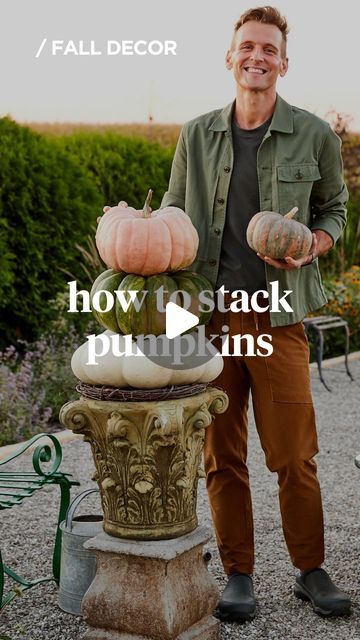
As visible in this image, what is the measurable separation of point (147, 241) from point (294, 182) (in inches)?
27.4

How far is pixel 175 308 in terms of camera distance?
3.05 metres

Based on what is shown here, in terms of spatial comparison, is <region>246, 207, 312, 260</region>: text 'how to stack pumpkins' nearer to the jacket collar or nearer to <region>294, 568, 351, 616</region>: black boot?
the jacket collar

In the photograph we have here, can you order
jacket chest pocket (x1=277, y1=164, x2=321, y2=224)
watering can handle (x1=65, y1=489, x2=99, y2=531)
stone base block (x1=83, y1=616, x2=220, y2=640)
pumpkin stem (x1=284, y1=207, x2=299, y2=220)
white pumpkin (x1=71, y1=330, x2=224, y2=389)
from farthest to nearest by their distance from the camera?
watering can handle (x1=65, y1=489, x2=99, y2=531)
jacket chest pocket (x1=277, y1=164, x2=321, y2=224)
pumpkin stem (x1=284, y1=207, x2=299, y2=220)
stone base block (x1=83, y1=616, x2=220, y2=640)
white pumpkin (x1=71, y1=330, x2=224, y2=389)

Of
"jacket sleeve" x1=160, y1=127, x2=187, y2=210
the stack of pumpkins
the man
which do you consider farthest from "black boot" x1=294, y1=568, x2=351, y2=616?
"jacket sleeve" x1=160, y1=127, x2=187, y2=210

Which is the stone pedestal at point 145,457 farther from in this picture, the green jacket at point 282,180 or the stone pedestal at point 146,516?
the green jacket at point 282,180

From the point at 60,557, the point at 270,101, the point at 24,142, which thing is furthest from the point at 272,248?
the point at 24,142

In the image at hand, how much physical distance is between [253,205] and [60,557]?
5.26ft

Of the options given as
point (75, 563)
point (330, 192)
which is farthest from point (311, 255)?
point (75, 563)

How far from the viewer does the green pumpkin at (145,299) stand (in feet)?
9.96

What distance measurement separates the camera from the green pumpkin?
120 inches

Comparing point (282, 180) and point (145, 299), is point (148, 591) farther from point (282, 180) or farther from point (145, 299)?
point (282, 180)

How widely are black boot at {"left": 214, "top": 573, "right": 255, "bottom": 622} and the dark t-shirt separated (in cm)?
111

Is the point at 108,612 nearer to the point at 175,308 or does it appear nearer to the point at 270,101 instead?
the point at 175,308

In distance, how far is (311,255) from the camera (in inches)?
132
